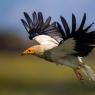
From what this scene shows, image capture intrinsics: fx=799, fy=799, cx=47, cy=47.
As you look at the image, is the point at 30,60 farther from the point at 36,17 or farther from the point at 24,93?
the point at 36,17

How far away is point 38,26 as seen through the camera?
1194 centimetres

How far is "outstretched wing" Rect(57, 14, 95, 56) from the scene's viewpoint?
9962 mm

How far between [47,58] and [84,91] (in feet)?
34.7

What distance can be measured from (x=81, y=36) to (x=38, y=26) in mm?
1855

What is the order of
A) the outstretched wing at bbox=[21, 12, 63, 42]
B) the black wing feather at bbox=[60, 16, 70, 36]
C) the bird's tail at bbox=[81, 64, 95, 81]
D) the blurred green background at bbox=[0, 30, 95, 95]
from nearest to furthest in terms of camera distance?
1. the black wing feather at bbox=[60, 16, 70, 36]
2. the bird's tail at bbox=[81, 64, 95, 81]
3. the outstretched wing at bbox=[21, 12, 63, 42]
4. the blurred green background at bbox=[0, 30, 95, 95]

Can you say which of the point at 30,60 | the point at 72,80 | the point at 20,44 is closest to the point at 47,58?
the point at 72,80

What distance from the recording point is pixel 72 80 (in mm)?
22938

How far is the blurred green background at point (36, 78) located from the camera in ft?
70.2

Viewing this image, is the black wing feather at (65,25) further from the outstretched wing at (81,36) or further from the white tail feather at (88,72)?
the white tail feather at (88,72)

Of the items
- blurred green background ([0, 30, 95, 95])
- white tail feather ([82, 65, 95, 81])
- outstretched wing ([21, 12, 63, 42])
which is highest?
blurred green background ([0, 30, 95, 95])

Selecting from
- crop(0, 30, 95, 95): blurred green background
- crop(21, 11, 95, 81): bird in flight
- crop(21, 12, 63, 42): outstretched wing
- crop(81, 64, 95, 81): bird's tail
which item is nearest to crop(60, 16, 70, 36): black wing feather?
crop(21, 11, 95, 81): bird in flight

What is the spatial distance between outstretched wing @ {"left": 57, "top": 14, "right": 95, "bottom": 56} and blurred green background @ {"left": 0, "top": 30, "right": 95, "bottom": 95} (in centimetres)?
853

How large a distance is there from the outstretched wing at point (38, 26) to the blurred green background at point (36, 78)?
7.04 meters

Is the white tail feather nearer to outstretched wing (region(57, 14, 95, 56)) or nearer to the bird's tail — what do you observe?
the bird's tail
